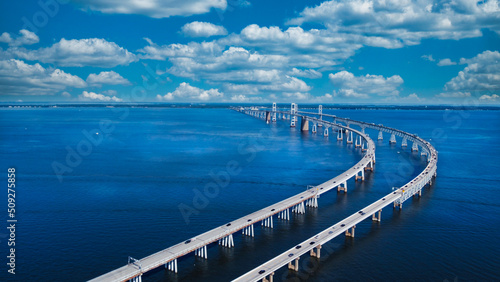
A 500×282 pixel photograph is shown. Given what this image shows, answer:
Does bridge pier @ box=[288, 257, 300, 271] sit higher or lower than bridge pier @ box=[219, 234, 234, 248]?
lower

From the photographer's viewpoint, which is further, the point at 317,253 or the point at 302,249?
the point at 317,253

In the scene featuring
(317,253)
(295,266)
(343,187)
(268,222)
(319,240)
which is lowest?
(295,266)

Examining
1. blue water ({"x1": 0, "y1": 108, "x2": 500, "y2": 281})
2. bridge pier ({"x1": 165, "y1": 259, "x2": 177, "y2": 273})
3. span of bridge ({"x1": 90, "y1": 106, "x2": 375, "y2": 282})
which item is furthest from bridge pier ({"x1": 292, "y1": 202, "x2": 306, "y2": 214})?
bridge pier ({"x1": 165, "y1": 259, "x2": 177, "y2": 273})

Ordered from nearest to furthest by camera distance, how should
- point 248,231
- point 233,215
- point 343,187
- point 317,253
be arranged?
point 317,253
point 248,231
point 233,215
point 343,187

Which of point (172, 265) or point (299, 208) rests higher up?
point (299, 208)

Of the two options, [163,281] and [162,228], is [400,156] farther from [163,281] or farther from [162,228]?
[163,281]

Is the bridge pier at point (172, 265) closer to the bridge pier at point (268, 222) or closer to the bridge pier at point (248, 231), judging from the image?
the bridge pier at point (248, 231)

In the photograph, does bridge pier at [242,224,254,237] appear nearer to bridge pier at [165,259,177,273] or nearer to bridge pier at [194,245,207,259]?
bridge pier at [194,245,207,259]

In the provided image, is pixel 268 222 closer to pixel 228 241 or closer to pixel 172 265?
pixel 228 241

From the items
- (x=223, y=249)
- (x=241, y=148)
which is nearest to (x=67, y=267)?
(x=223, y=249)

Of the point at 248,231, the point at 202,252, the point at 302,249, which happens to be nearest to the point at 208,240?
the point at 202,252

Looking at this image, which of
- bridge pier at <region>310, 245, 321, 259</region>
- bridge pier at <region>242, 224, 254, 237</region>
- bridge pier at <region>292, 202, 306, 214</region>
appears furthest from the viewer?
bridge pier at <region>292, 202, 306, 214</region>
